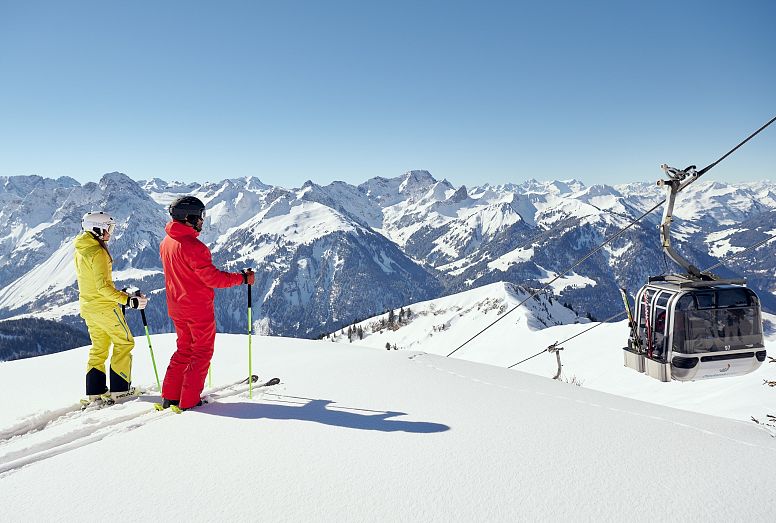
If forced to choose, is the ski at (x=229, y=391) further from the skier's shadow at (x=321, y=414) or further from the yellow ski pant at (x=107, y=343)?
Answer: the yellow ski pant at (x=107, y=343)

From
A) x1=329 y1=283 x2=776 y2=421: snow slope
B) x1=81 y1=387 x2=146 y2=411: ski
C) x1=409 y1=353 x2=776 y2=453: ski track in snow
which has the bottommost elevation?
x1=329 y1=283 x2=776 y2=421: snow slope

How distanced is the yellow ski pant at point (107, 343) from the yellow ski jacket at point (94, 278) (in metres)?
0.13

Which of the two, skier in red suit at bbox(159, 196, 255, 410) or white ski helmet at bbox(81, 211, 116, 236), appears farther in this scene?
white ski helmet at bbox(81, 211, 116, 236)

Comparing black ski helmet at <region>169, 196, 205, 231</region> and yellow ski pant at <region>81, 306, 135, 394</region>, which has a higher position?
black ski helmet at <region>169, 196, 205, 231</region>

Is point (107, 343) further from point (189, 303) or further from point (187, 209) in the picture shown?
point (187, 209)

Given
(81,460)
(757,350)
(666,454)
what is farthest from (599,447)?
(757,350)

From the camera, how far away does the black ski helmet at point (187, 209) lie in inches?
266

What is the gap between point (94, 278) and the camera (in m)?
7.26

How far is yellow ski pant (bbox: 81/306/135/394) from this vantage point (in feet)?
24.5

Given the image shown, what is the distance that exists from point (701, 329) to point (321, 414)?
8.22 metres

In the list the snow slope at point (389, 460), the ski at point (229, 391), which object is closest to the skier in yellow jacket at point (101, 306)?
the snow slope at point (389, 460)

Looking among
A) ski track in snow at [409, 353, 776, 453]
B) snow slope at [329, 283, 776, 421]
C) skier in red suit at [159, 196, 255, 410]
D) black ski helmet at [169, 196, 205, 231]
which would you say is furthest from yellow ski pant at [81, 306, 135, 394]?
snow slope at [329, 283, 776, 421]

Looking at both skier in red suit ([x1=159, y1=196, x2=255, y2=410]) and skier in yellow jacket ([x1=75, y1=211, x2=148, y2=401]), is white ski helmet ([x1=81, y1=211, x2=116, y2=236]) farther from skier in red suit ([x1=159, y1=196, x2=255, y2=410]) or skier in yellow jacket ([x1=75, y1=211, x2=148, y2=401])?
skier in red suit ([x1=159, y1=196, x2=255, y2=410])

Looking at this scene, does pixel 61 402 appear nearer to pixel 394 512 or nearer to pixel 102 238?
pixel 102 238
